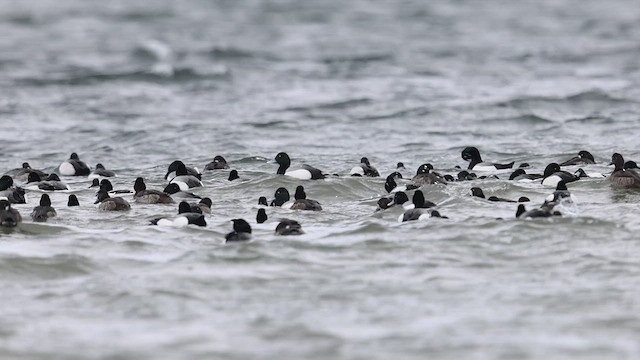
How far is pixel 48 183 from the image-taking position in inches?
918

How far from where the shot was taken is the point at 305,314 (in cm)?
1348

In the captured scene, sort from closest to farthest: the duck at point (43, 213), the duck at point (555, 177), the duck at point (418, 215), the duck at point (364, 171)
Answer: the duck at point (418, 215)
the duck at point (43, 213)
the duck at point (555, 177)
the duck at point (364, 171)

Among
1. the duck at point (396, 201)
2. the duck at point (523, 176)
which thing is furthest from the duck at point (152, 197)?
the duck at point (523, 176)

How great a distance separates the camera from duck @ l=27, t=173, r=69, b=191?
2322 centimetres

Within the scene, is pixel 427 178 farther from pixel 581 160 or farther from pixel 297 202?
pixel 581 160

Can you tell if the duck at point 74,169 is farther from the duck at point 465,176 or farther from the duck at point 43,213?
the duck at point 465,176

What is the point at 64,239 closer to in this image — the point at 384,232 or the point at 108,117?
the point at 384,232

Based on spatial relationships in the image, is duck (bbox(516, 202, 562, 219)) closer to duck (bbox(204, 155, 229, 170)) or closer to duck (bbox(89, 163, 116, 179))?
duck (bbox(204, 155, 229, 170))

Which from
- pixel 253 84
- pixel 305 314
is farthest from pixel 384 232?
pixel 253 84

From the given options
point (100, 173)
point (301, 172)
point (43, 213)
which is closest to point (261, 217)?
point (43, 213)

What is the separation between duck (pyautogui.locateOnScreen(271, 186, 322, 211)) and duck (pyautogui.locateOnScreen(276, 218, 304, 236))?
2.37 m

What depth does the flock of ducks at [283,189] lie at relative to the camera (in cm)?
1806

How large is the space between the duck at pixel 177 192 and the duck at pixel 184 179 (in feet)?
1.53

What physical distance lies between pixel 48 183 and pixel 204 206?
4.68 metres
